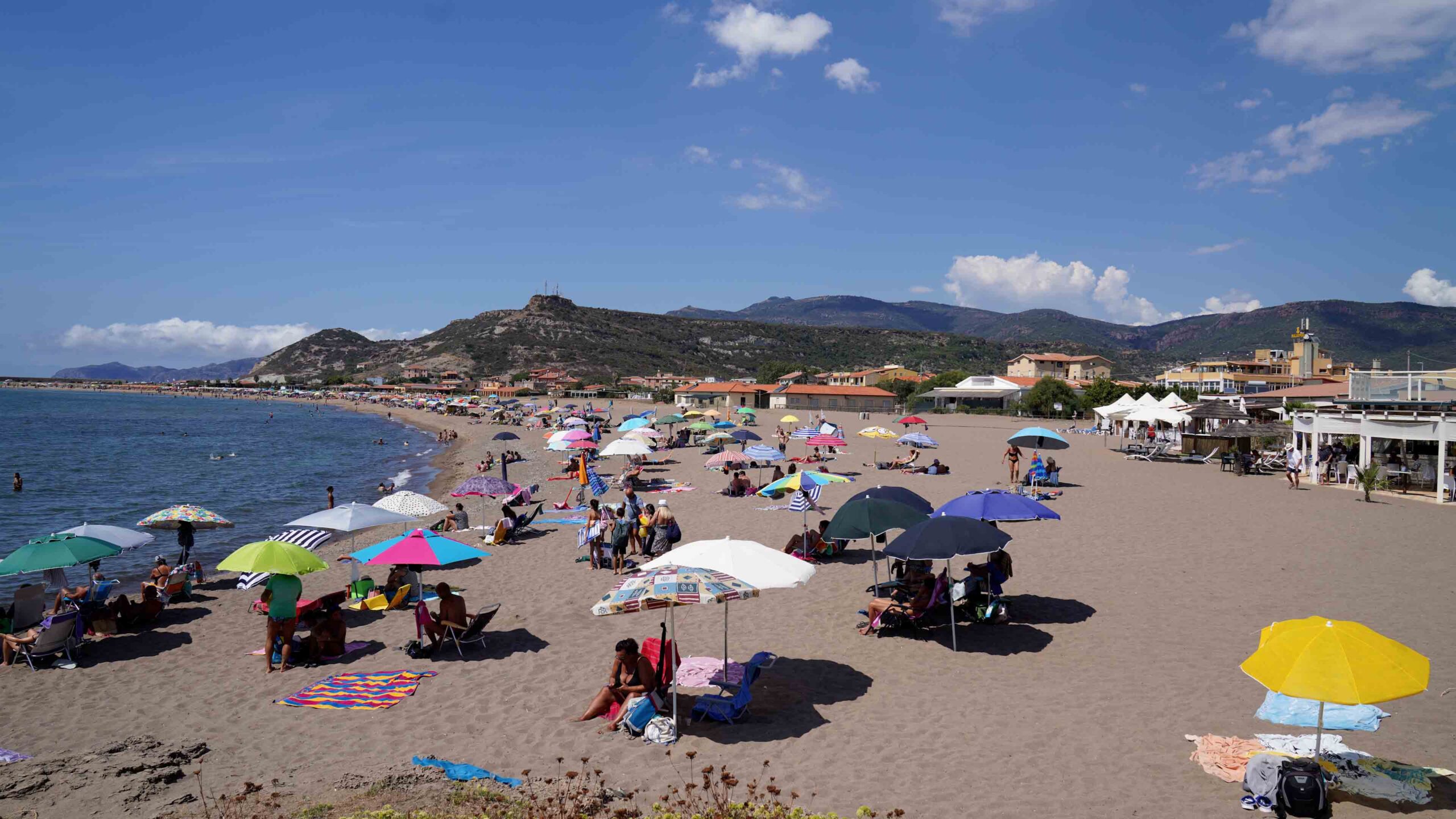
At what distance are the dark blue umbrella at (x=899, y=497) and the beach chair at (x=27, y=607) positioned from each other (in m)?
8.99

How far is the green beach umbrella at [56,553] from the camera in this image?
851 cm

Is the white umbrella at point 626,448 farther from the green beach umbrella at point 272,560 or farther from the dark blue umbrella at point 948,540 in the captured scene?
the dark blue umbrella at point 948,540

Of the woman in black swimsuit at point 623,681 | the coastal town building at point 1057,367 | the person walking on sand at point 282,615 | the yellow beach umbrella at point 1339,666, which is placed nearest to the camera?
the yellow beach umbrella at point 1339,666

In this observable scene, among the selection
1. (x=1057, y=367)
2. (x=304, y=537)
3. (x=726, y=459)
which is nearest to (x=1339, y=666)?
(x=304, y=537)

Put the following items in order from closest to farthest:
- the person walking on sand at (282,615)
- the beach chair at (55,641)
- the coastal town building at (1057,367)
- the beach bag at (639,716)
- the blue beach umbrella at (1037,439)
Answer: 1. the beach bag at (639,716)
2. the person walking on sand at (282,615)
3. the beach chair at (55,641)
4. the blue beach umbrella at (1037,439)
5. the coastal town building at (1057,367)

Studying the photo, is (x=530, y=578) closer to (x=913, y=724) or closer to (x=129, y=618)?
(x=129, y=618)

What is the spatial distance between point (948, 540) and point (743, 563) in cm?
208

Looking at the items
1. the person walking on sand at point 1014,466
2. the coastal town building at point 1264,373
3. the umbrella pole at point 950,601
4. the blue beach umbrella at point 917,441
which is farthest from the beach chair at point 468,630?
the coastal town building at point 1264,373

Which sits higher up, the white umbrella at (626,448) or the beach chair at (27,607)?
the white umbrella at (626,448)

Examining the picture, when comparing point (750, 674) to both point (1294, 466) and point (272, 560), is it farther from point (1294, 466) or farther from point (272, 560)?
point (1294, 466)

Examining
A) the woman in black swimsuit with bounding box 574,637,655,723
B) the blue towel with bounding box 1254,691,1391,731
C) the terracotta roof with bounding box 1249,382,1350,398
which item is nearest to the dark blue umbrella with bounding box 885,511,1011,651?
the blue towel with bounding box 1254,691,1391,731

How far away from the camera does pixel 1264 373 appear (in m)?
83.1

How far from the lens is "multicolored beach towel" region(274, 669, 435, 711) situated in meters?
6.89

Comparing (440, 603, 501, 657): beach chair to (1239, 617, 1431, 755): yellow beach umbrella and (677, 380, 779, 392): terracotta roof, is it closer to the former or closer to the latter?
(1239, 617, 1431, 755): yellow beach umbrella
